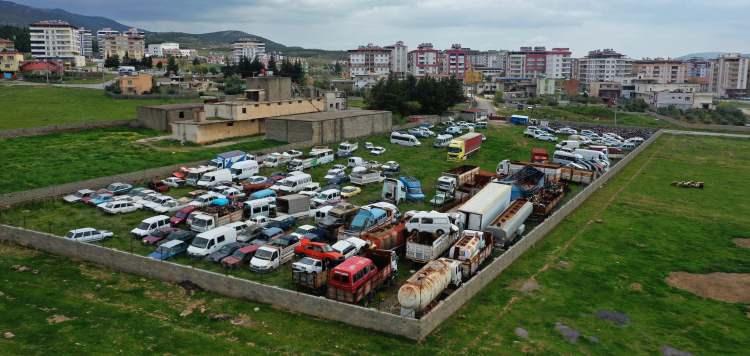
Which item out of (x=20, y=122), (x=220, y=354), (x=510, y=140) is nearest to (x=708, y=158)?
(x=510, y=140)

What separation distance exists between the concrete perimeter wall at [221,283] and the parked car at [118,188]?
7.31m

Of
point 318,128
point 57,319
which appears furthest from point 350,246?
point 318,128

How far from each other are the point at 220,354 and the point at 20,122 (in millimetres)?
47961

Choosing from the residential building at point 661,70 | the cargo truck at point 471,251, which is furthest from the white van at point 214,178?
the residential building at point 661,70

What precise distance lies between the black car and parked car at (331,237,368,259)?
155 inches

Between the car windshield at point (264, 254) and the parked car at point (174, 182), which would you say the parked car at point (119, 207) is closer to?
the parked car at point (174, 182)

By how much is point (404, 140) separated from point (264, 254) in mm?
29055

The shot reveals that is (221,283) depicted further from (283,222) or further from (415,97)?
(415,97)

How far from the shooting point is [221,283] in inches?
684

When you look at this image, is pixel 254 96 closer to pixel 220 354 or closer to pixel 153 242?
pixel 153 242

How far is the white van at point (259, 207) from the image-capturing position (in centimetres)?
2502

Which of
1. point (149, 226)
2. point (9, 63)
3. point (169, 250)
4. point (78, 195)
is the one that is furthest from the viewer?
point (9, 63)

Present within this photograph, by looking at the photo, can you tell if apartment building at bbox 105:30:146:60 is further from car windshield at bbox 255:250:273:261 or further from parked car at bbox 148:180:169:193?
car windshield at bbox 255:250:273:261

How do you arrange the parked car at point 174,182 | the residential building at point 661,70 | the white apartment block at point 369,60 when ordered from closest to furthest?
the parked car at point 174,182
the residential building at point 661,70
the white apartment block at point 369,60
